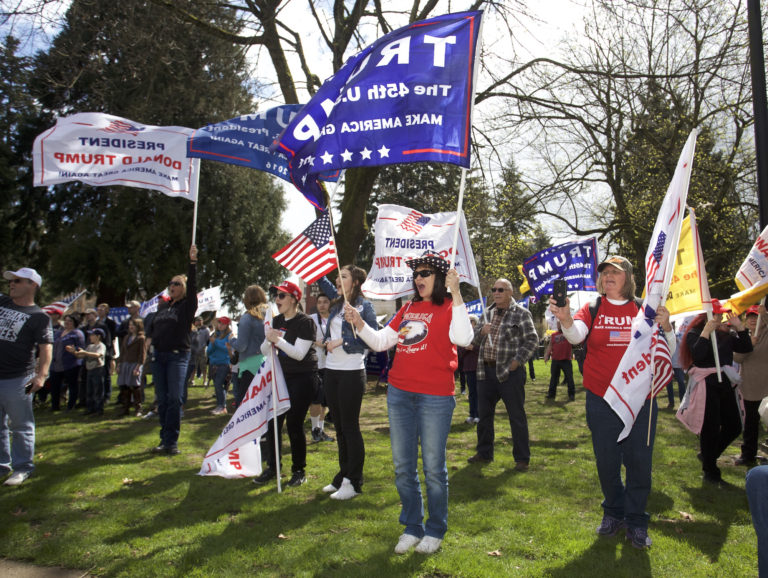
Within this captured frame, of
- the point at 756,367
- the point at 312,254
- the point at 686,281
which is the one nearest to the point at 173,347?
the point at 312,254

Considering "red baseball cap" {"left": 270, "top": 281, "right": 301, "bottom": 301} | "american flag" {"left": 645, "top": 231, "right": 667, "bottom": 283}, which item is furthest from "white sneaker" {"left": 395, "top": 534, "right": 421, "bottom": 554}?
"red baseball cap" {"left": 270, "top": 281, "right": 301, "bottom": 301}

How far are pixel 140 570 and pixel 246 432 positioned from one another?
1.76 meters

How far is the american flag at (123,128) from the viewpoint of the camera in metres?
7.54

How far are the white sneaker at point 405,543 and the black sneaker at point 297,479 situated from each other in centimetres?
195

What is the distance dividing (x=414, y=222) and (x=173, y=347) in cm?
445

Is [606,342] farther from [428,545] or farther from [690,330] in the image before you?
[690,330]

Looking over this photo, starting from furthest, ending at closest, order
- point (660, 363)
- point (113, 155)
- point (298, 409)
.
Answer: point (113, 155) → point (298, 409) → point (660, 363)

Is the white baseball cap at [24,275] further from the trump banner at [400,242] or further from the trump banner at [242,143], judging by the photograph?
the trump banner at [400,242]

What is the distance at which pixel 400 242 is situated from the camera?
387 inches

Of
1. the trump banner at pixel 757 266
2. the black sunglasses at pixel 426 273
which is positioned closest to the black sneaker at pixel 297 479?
the black sunglasses at pixel 426 273

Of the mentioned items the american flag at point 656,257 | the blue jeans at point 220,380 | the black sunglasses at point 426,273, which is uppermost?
the american flag at point 656,257

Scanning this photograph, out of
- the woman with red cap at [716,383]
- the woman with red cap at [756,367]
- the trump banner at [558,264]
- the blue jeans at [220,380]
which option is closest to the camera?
the woman with red cap at [716,383]

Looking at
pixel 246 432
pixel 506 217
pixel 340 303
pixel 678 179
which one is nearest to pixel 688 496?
pixel 678 179

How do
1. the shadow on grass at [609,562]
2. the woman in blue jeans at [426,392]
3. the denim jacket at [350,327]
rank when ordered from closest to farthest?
1. the shadow on grass at [609,562]
2. the woman in blue jeans at [426,392]
3. the denim jacket at [350,327]
